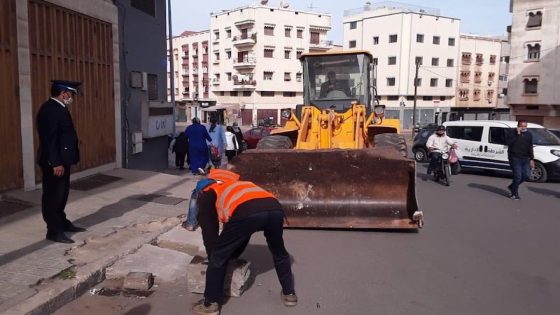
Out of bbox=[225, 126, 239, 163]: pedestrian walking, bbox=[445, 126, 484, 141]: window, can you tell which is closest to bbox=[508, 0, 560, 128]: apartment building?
bbox=[445, 126, 484, 141]: window

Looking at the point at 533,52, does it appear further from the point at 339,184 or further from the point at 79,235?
the point at 79,235

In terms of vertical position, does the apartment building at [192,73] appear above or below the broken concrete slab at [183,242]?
above

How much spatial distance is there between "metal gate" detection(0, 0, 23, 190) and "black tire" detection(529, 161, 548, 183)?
40.4ft

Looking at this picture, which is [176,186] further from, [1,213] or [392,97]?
[392,97]

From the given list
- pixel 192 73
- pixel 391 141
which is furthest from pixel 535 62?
pixel 192 73

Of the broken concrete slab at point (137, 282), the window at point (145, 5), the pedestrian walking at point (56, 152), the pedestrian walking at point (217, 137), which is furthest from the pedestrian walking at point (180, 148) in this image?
the broken concrete slab at point (137, 282)

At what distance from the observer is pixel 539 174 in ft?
43.3

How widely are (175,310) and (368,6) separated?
217 feet

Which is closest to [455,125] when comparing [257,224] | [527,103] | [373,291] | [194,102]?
[373,291]

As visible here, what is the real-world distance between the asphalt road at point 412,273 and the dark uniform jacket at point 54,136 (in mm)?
1731

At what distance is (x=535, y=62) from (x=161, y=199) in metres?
41.1

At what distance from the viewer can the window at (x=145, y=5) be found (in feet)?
38.3

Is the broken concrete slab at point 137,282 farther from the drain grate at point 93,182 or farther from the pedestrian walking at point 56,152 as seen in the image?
the drain grate at point 93,182

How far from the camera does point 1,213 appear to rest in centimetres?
641
